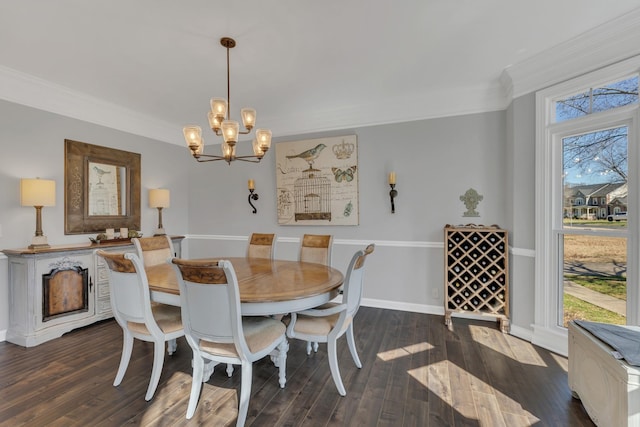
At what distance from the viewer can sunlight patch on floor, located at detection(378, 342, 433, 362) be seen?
2.49 meters

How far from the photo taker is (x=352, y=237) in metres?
3.92

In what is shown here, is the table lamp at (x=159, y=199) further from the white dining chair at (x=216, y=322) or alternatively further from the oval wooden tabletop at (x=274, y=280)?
the white dining chair at (x=216, y=322)

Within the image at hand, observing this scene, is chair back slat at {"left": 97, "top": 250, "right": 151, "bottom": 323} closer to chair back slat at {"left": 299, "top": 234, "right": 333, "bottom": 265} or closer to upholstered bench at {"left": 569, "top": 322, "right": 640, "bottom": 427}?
chair back slat at {"left": 299, "top": 234, "right": 333, "bottom": 265}

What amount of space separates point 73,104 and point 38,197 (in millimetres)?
1220

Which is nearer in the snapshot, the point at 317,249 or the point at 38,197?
the point at 38,197

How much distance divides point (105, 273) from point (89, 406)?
179cm

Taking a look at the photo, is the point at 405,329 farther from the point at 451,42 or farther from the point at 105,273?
the point at 105,273

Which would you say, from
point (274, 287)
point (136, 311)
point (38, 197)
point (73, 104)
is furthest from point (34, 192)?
point (274, 287)

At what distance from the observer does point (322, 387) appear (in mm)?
Result: 2076

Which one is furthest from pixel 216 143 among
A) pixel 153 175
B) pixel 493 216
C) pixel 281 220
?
pixel 493 216

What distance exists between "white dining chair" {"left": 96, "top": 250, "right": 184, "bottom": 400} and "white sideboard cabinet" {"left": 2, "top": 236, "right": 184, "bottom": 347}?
1.42 meters

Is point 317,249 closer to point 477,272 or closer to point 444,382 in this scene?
point 444,382

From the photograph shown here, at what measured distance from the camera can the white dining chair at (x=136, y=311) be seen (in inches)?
75.2

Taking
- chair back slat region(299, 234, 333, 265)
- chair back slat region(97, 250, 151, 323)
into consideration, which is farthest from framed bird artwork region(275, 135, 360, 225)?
chair back slat region(97, 250, 151, 323)
